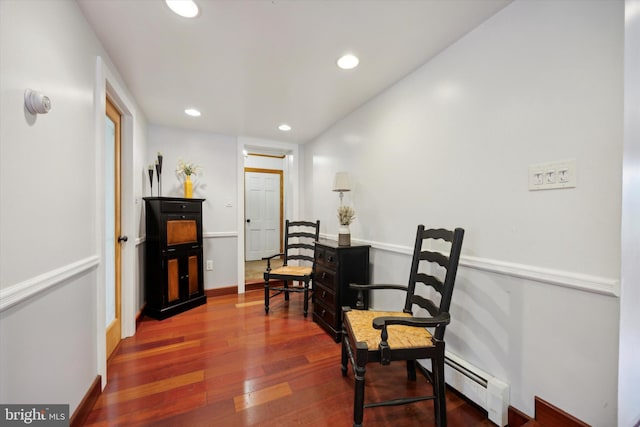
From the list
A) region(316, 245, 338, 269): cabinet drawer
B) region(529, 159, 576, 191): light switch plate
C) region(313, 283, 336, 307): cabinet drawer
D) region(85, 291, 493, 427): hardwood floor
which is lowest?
region(85, 291, 493, 427): hardwood floor

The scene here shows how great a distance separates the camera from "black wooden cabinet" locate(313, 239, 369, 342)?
2291 millimetres

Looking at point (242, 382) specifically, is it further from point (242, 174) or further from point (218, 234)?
point (242, 174)

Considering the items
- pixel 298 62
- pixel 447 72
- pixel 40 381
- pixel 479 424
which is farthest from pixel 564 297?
pixel 40 381

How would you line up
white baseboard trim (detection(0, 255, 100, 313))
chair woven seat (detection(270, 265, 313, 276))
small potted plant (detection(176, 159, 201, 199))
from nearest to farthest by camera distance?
white baseboard trim (detection(0, 255, 100, 313)) → chair woven seat (detection(270, 265, 313, 276)) → small potted plant (detection(176, 159, 201, 199))

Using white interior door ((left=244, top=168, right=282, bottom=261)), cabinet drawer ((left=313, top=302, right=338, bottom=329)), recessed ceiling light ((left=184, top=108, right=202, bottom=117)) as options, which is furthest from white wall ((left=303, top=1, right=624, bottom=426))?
white interior door ((left=244, top=168, right=282, bottom=261))

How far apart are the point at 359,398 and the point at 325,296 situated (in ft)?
4.11

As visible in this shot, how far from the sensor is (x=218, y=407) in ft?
4.81

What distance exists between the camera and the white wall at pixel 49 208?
2.86 ft

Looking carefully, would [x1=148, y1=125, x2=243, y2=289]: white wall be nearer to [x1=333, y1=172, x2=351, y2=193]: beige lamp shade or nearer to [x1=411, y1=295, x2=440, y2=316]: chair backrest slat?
[x1=333, y1=172, x2=351, y2=193]: beige lamp shade

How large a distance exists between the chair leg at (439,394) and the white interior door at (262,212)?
15.4 ft

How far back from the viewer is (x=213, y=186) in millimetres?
3467

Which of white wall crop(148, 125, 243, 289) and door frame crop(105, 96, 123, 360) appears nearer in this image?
door frame crop(105, 96, 123, 360)
